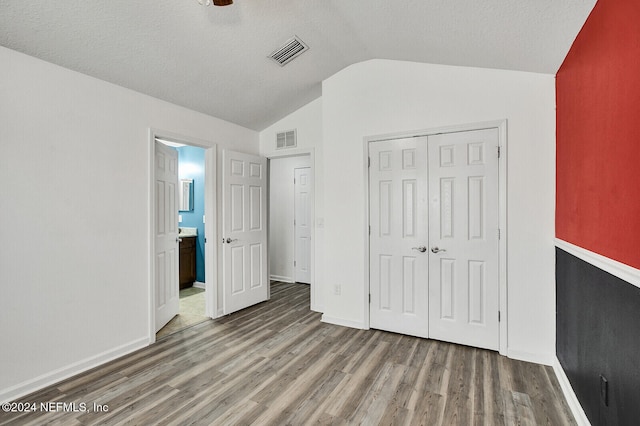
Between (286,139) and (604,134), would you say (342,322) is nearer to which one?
(286,139)

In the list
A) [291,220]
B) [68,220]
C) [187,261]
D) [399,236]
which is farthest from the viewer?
[291,220]

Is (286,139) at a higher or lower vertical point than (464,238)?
higher

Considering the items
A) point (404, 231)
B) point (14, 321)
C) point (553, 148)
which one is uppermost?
point (553, 148)

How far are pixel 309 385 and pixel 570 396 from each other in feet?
5.71

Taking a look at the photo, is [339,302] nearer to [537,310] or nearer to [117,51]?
[537,310]

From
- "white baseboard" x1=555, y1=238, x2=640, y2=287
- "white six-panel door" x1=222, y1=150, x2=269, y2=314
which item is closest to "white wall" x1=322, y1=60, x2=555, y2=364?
"white baseboard" x1=555, y1=238, x2=640, y2=287

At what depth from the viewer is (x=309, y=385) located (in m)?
2.27

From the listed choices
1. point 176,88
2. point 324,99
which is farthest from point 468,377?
point 176,88

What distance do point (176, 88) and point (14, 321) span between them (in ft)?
7.40

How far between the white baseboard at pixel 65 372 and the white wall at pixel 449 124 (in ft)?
6.57

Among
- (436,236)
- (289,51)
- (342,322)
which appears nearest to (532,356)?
(436,236)

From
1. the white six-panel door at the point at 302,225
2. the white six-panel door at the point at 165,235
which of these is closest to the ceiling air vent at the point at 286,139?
the white six-panel door at the point at 302,225

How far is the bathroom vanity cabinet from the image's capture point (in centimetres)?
498

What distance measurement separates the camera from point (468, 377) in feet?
7.72
